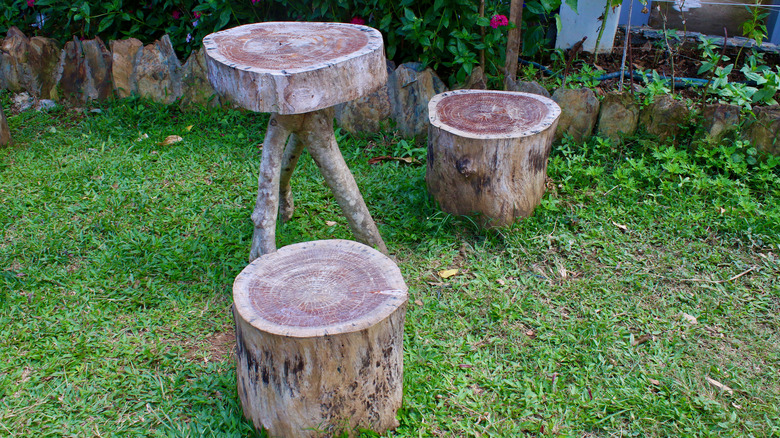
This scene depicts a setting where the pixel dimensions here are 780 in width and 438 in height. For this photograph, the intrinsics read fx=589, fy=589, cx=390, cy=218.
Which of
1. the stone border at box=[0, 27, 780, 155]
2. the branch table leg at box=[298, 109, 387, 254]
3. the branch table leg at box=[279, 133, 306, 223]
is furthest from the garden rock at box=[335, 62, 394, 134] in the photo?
the branch table leg at box=[298, 109, 387, 254]

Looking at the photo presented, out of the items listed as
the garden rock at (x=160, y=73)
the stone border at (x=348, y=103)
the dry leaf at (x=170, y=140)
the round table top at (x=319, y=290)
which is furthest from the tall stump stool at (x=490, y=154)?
the garden rock at (x=160, y=73)

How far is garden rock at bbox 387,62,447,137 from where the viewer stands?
4.23m

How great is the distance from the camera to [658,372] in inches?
99.8

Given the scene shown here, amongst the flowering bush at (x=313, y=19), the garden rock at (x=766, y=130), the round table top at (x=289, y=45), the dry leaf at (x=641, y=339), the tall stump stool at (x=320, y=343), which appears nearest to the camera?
the tall stump stool at (x=320, y=343)

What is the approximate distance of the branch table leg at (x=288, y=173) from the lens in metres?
3.10

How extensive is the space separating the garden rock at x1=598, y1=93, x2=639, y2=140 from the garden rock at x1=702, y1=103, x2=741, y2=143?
1.41 feet

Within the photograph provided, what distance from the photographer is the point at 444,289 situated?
9.92 ft

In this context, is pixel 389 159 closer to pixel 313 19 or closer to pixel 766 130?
pixel 313 19

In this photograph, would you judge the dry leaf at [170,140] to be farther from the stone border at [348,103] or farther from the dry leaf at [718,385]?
the dry leaf at [718,385]

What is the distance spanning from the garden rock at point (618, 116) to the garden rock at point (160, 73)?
325cm

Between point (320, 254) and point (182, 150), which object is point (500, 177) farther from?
point (182, 150)

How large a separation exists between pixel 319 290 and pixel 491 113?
1.77 m

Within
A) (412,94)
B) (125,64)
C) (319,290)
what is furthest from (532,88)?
(125,64)

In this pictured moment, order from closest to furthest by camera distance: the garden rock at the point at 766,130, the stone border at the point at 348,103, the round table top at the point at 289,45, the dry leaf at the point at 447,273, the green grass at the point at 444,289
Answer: the green grass at the point at 444,289
the round table top at the point at 289,45
the dry leaf at the point at 447,273
the garden rock at the point at 766,130
the stone border at the point at 348,103
